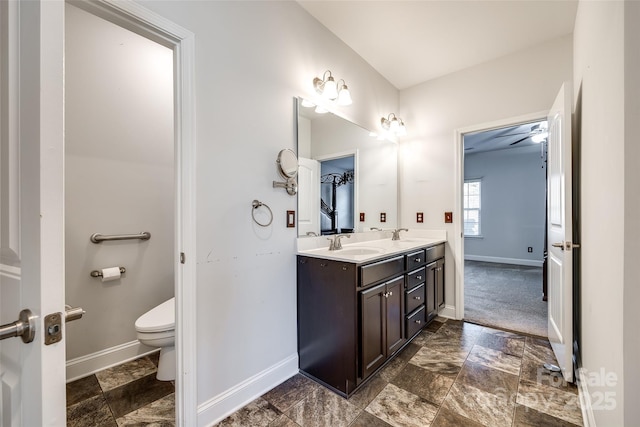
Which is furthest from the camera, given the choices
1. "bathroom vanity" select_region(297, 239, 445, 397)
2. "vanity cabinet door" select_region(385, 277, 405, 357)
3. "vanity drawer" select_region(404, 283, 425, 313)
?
"vanity drawer" select_region(404, 283, 425, 313)

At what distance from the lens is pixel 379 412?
1.52 m

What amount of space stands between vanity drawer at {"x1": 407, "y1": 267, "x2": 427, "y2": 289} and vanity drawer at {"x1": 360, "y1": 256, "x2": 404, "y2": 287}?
18 cm

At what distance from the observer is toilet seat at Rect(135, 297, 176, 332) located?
1.65 meters

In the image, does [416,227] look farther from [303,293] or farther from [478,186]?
[478,186]

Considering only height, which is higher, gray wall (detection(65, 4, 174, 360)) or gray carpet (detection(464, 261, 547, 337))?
gray wall (detection(65, 4, 174, 360))

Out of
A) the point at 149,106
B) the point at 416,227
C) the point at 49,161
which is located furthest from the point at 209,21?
the point at 416,227

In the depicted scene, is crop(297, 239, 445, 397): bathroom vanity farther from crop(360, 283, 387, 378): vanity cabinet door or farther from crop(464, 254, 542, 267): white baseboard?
crop(464, 254, 542, 267): white baseboard

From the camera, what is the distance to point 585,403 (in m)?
1.46

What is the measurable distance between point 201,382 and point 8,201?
122 cm

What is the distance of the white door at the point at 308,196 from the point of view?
198cm

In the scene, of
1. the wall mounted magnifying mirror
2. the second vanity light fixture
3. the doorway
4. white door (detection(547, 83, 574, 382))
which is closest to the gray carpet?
the doorway

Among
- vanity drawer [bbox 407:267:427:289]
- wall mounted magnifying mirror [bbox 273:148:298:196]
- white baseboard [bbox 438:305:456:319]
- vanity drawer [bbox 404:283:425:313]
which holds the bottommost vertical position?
white baseboard [bbox 438:305:456:319]

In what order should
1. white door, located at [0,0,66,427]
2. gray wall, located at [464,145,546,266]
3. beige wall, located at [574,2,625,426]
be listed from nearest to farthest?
white door, located at [0,0,66,427] < beige wall, located at [574,2,625,426] < gray wall, located at [464,145,546,266]

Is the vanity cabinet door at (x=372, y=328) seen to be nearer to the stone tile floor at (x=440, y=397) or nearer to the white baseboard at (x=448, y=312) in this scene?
the stone tile floor at (x=440, y=397)
